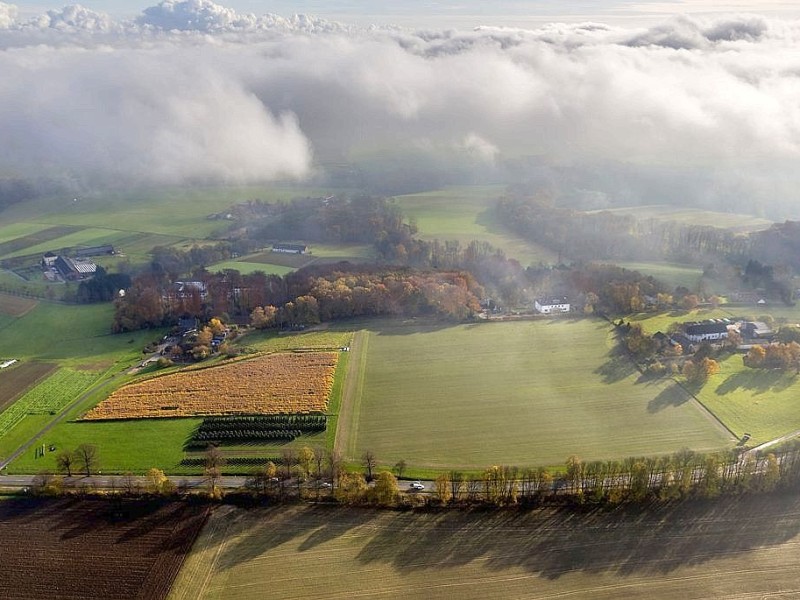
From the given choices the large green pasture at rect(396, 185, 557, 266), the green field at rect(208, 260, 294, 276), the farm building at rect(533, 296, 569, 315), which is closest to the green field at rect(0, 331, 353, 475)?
the farm building at rect(533, 296, 569, 315)

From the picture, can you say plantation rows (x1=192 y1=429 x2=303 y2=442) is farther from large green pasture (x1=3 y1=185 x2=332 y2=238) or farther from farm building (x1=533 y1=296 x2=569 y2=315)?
large green pasture (x1=3 y1=185 x2=332 y2=238)

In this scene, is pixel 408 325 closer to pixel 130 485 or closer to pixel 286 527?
pixel 286 527

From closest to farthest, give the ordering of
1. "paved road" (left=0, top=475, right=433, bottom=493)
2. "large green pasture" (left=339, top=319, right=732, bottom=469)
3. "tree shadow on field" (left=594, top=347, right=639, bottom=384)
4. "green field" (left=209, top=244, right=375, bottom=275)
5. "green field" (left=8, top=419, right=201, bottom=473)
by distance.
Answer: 1. "paved road" (left=0, top=475, right=433, bottom=493)
2. "green field" (left=8, top=419, right=201, bottom=473)
3. "large green pasture" (left=339, top=319, right=732, bottom=469)
4. "tree shadow on field" (left=594, top=347, right=639, bottom=384)
5. "green field" (left=209, top=244, right=375, bottom=275)

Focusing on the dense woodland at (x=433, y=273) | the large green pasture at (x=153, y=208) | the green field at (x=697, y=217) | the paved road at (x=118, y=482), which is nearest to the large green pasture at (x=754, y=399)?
the dense woodland at (x=433, y=273)

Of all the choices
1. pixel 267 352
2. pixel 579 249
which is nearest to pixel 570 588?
pixel 267 352

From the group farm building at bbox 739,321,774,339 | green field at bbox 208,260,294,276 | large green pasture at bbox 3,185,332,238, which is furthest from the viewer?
large green pasture at bbox 3,185,332,238

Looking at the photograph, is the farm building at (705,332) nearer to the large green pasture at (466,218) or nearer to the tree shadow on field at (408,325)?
the tree shadow on field at (408,325)
